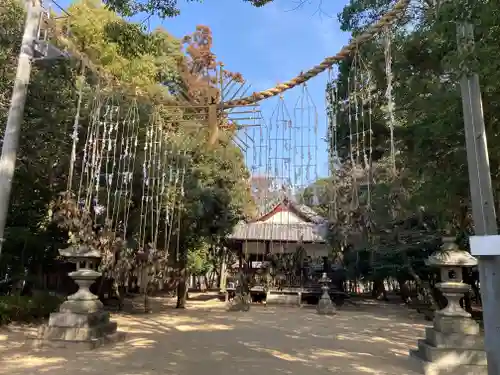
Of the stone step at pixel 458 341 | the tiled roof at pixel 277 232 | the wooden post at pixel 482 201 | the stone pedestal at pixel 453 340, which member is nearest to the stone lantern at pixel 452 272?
the stone pedestal at pixel 453 340

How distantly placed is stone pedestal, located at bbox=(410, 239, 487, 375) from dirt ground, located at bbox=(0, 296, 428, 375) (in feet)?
1.24

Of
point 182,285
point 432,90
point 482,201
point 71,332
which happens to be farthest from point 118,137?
point 482,201

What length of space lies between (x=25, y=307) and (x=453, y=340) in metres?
8.55

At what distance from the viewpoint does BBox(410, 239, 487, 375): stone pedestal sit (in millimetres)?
5668

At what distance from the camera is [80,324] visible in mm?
6887

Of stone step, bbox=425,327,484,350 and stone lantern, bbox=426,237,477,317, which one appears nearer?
stone step, bbox=425,327,484,350

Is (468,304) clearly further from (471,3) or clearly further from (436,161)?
(471,3)

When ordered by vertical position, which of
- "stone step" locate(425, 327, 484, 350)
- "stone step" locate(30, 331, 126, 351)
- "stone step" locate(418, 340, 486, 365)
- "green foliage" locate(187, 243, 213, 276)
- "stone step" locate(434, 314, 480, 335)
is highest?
"green foliage" locate(187, 243, 213, 276)

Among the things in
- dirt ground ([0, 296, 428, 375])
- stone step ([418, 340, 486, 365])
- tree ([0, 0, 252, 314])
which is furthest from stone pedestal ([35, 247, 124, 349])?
stone step ([418, 340, 486, 365])

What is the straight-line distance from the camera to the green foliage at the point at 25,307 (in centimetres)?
888

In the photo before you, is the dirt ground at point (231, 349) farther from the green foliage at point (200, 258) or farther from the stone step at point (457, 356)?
the green foliage at point (200, 258)

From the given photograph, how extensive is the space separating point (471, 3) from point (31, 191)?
32.7ft

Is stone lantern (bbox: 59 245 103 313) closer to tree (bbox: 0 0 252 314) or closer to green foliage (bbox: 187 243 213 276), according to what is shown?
tree (bbox: 0 0 252 314)

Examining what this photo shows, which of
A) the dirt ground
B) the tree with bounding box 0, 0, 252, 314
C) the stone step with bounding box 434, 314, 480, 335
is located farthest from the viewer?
the tree with bounding box 0, 0, 252, 314
